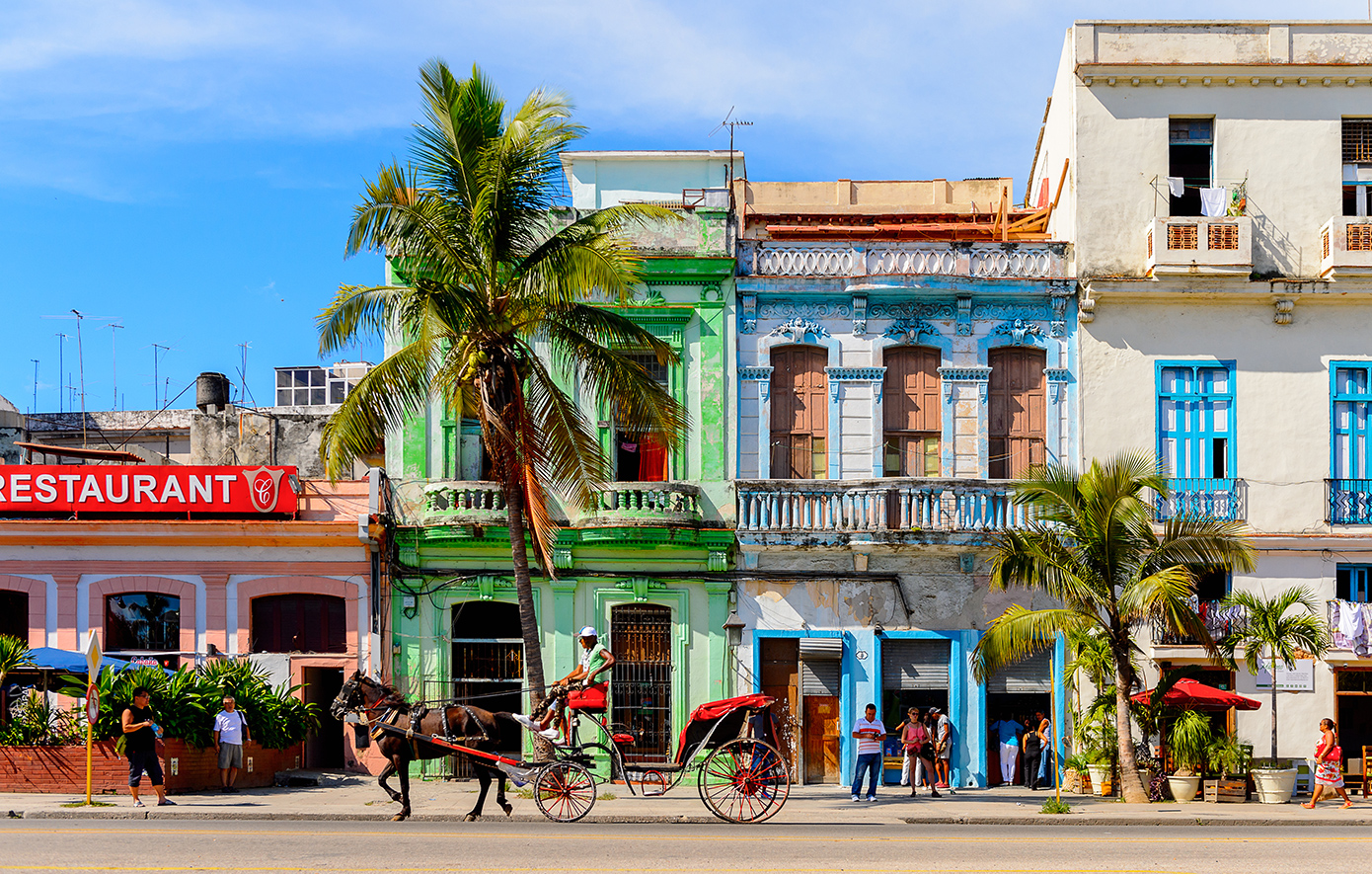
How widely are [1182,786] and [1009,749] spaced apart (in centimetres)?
303

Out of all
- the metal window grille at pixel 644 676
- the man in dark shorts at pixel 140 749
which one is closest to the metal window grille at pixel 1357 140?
the metal window grille at pixel 644 676

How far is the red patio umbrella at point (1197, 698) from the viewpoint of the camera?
2072 cm

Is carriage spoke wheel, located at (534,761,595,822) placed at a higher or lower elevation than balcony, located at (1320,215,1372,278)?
lower

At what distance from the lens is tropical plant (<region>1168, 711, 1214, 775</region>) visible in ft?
67.5

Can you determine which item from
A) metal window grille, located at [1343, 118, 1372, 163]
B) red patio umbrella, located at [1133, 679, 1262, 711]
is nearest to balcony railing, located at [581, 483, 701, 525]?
red patio umbrella, located at [1133, 679, 1262, 711]

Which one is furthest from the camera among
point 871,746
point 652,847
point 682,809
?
point 871,746

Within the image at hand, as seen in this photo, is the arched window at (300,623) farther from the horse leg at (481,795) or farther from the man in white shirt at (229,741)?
the horse leg at (481,795)

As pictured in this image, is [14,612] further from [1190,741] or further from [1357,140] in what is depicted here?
[1357,140]

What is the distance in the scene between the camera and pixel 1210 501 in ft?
77.4

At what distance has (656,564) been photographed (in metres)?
23.8

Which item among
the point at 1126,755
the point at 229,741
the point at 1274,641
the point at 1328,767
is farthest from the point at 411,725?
the point at 1328,767

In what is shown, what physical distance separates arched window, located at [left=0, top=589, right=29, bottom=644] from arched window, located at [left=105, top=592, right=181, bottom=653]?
1482mm

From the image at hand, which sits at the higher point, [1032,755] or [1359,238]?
[1359,238]

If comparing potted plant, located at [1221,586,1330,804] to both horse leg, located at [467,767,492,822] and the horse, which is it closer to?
the horse
